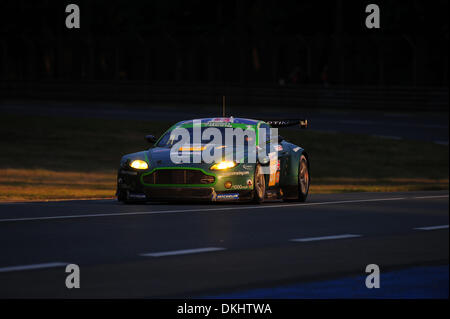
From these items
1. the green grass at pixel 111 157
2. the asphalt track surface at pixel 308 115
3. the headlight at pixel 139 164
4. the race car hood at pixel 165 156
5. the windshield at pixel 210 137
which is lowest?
the green grass at pixel 111 157

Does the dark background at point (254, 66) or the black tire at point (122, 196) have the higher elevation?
the dark background at point (254, 66)

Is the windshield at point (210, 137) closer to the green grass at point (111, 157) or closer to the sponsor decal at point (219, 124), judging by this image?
the sponsor decal at point (219, 124)

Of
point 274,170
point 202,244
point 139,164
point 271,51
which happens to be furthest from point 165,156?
point 271,51

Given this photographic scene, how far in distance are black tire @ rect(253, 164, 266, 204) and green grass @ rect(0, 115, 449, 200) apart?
4.61 m

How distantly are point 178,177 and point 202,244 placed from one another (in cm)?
411

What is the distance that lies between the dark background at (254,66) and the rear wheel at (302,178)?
1054 inches

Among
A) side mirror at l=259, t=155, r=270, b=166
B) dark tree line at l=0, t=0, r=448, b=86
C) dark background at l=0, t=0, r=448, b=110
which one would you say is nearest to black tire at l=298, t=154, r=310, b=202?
side mirror at l=259, t=155, r=270, b=166

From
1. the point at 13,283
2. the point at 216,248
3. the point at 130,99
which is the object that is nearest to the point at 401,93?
the point at 130,99

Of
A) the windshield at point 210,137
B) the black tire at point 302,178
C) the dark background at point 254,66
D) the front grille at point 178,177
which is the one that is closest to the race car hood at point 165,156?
the front grille at point 178,177

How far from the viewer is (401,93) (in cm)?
4716

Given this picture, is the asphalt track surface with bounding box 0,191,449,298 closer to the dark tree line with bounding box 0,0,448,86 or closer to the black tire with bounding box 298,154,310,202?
the black tire with bounding box 298,154,310,202

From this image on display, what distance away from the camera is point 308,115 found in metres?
47.5

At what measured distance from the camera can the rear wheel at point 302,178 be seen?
63.4 ft
